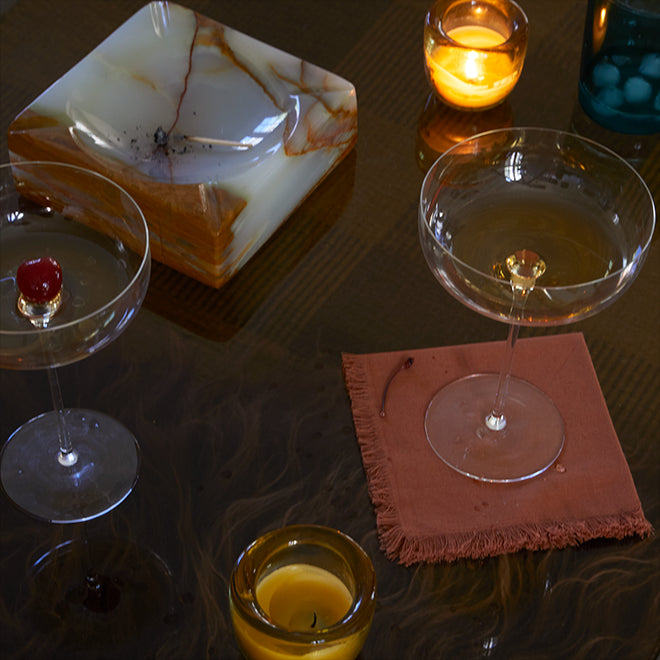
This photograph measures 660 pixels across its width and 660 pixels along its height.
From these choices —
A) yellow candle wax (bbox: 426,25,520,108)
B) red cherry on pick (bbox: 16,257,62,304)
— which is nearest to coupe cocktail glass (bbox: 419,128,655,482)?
yellow candle wax (bbox: 426,25,520,108)

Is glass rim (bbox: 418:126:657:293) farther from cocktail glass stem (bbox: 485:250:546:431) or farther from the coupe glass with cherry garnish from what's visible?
the coupe glass with cherry garnish

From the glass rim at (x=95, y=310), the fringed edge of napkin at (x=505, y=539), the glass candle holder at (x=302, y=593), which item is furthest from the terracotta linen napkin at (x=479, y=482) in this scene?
the glass rim at (x=95, y=310)

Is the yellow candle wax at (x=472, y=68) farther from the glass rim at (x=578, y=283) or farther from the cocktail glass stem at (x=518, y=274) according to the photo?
the cocktail glass stem at (x=518, y=274)

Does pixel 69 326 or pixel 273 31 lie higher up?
pixel 69 326

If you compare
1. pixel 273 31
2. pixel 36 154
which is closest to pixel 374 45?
pixel 273 31

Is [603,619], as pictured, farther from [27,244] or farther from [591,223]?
[27,244]

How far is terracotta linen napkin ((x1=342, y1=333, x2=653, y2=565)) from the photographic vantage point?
89 cm

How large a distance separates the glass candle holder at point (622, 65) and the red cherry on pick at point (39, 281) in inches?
24.0

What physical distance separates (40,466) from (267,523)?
0.20m

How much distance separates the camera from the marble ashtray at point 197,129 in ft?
3.33

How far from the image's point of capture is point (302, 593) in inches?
30.5

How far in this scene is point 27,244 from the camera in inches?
37.1

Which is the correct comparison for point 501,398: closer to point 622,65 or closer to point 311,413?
point 311,413

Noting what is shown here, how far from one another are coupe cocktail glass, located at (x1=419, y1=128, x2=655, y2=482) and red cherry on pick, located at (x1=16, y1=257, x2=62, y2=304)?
0.97 feet
